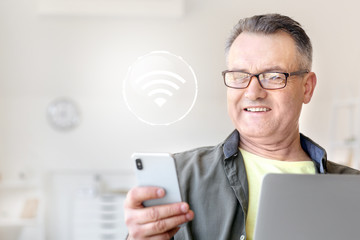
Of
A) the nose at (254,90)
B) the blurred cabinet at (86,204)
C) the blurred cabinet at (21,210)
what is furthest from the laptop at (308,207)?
the blurred cabinet at (21,210)

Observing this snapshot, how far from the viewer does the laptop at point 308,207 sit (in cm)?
87

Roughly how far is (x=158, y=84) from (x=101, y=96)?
3.57 m

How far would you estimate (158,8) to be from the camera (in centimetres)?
421

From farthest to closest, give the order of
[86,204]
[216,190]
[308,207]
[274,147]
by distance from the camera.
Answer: [86,204], [274,147], [216,190], [308,207]

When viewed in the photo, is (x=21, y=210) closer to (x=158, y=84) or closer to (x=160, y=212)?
(x=158, y=84)

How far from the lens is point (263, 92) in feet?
4.14

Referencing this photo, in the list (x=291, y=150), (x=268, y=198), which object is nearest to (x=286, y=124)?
(x=291, y=150)

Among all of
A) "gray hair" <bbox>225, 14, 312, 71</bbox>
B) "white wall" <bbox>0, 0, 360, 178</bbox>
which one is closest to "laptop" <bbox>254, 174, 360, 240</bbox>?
"gray hair" <bbox>225, 14, 312, 71</bbox>

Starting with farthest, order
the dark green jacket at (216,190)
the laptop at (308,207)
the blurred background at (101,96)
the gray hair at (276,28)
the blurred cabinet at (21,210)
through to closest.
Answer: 1. the blurred cabinet at (21,210)
2. the blurred background at (101,96)
3. the gray hair at (276,28)
4. the dark green jacket at (216,190)
5. the laptop at (308,207)

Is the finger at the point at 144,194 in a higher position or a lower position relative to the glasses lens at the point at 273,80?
lower

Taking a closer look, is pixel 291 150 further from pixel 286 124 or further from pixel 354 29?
pixel 354 29

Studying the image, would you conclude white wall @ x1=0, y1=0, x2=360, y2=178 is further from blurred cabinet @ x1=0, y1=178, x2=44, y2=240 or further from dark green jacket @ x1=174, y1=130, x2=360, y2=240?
dark green jacket @ x1=174, y1=130, x2=360, y2=240

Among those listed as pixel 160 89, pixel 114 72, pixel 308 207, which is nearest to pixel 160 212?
pixel 308 207

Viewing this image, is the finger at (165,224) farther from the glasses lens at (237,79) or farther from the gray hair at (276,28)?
the gray hair at (276,28)
